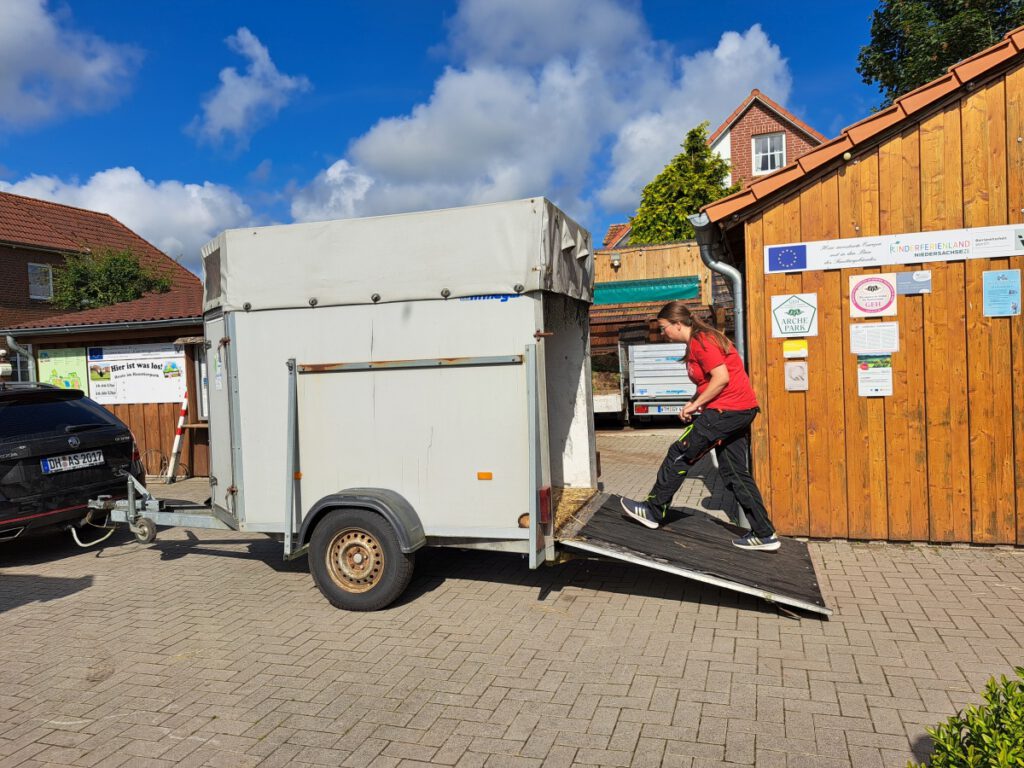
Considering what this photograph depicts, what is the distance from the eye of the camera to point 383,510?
4.99 metres

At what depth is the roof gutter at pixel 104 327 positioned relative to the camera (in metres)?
11.2

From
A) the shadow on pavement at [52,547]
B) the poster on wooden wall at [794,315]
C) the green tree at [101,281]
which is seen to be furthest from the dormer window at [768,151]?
the shadow on pavement at [52,547]

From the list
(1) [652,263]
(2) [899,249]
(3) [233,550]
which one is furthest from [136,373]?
(1) [652,263]

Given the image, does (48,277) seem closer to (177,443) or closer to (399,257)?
(177,443)

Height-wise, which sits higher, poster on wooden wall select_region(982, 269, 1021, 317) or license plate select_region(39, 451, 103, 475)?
poster on wooden wall select_region(982, 269, 1021, 317)

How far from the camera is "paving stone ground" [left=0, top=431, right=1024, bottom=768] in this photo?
3.45 m

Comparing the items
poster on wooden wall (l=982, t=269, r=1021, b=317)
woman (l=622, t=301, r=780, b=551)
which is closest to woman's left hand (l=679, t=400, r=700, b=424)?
woman (l=622, t=301, r=780, b=551)

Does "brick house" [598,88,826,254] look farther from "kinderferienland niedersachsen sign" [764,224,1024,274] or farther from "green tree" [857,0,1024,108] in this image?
"kinderferienland niedersachsen sign" [764,224,1024,274]

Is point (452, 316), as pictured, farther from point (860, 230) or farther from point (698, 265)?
point (698, 265)

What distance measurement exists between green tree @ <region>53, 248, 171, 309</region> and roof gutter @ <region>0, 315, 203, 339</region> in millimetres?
14299

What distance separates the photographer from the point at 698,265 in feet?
66.5

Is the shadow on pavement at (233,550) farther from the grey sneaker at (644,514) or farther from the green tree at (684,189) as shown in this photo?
the green tree at (684,189)

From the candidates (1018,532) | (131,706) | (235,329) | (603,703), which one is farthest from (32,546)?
(1018,532)

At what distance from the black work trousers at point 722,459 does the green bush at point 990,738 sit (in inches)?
129
